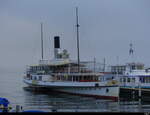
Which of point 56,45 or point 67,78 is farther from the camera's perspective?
point 56,45

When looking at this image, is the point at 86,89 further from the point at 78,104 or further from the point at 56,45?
the point at 56,45

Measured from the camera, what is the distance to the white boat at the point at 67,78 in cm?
4481

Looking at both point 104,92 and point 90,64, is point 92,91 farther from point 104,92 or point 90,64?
point 90,64

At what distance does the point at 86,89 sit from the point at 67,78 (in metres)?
5.14

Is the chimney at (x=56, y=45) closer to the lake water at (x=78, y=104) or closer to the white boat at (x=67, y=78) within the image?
the white boat at (x=67, y=78)

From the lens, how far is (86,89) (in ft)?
153

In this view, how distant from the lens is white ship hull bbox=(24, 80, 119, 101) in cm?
4400

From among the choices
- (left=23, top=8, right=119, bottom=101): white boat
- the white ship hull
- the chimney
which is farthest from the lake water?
the chimney

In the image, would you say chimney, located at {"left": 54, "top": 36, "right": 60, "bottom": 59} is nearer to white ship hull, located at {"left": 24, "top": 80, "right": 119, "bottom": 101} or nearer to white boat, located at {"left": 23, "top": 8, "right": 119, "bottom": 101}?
white boat, located at {"left": 23, "top": 8, "right": 119, "bottom": 101}

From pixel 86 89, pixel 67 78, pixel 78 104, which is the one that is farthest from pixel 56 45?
pixel 78 104

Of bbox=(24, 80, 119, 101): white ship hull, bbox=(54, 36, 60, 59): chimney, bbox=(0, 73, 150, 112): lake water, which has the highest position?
bbox=(54, 36, 60, 59): chimney

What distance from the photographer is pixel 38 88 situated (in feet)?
186

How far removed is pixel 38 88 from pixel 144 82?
2056 cm

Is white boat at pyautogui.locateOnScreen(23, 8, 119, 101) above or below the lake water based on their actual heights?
above
